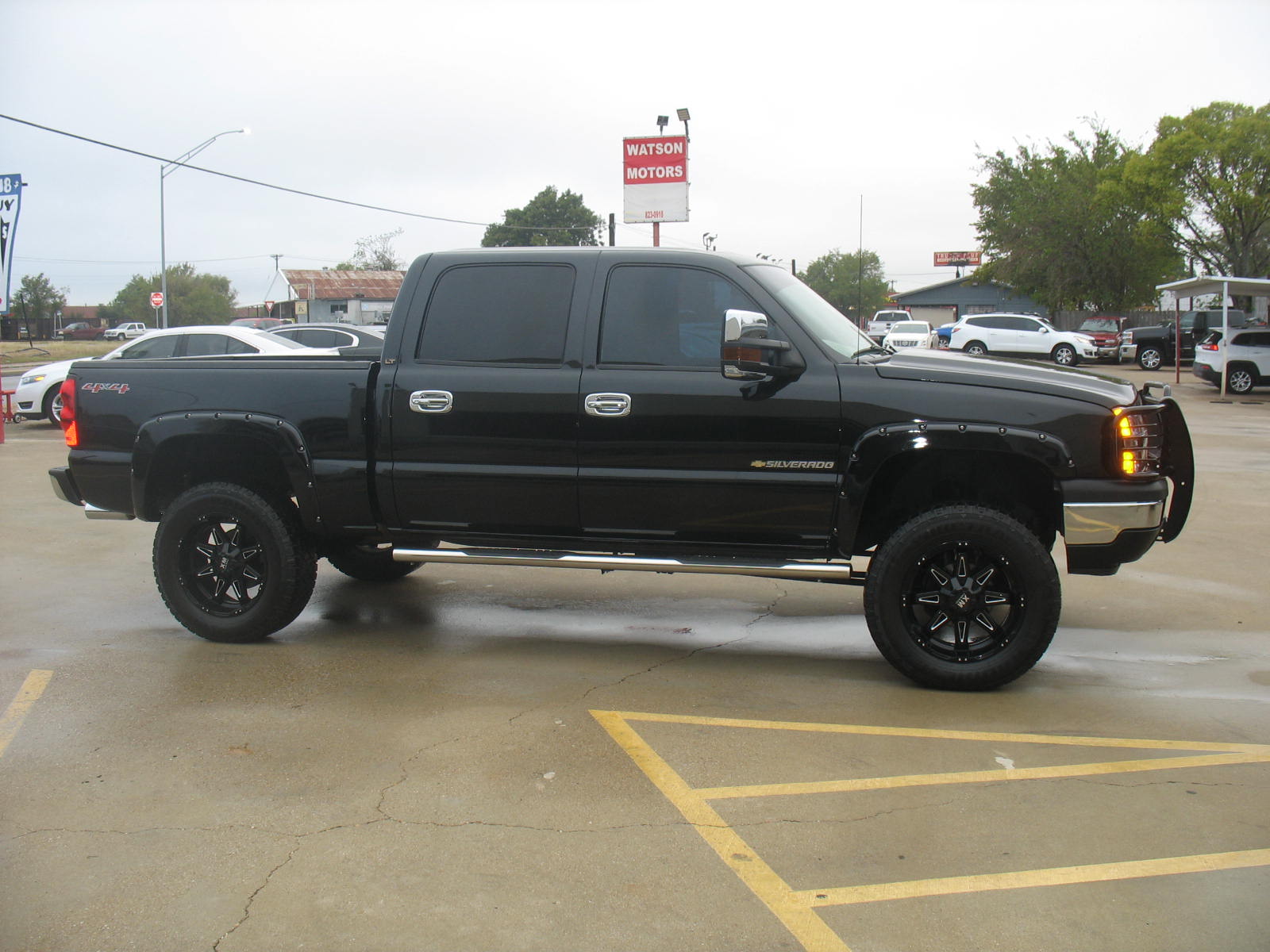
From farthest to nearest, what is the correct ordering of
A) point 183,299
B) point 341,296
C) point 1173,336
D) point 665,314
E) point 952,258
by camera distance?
point 952,258, point 183,299, point 341,296, point 1173,336, point 665,314

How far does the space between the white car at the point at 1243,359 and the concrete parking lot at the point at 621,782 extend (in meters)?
21.5

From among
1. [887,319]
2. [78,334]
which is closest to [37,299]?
[78,334]

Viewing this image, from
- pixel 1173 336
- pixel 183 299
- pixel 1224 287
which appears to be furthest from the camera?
pixel 183 299

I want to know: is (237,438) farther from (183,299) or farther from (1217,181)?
(183,299)

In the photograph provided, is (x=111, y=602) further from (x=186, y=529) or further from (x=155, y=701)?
(x=155, y=701)

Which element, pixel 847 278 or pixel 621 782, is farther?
pixel 847 278

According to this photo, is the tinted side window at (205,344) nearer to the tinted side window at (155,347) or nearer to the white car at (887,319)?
the tinted side window at (155,347)

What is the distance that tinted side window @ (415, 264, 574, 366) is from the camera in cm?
566

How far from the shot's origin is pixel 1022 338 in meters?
34.8

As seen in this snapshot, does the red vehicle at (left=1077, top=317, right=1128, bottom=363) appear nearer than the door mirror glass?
No

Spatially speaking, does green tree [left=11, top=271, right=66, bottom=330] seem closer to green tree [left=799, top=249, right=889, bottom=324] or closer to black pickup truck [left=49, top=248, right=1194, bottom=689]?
green tree [left=799, top=249, right=889, bottom=324]

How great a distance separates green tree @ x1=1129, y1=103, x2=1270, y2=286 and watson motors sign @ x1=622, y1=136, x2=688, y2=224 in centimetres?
1665

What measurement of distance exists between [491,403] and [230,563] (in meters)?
1.76

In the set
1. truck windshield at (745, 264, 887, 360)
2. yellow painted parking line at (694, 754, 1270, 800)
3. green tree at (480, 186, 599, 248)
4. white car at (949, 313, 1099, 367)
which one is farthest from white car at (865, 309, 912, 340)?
yellow painted parking line at (694, 754, 1270, 800)
